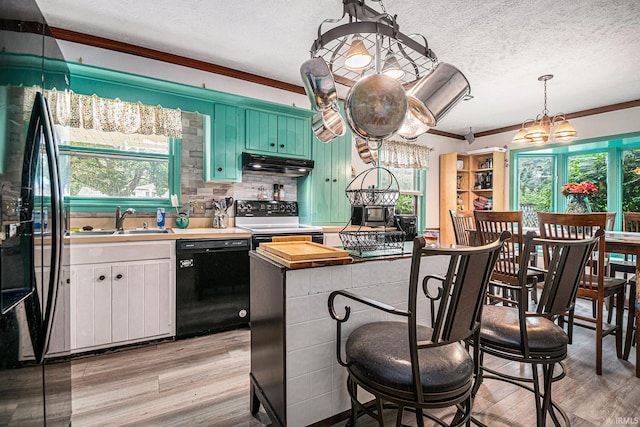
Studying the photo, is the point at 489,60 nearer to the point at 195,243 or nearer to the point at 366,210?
the point at 366,210

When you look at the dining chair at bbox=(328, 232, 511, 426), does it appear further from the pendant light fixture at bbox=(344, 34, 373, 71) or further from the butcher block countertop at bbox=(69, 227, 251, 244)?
the butcher block countertop at bbox=(69, 227, 251, 244)

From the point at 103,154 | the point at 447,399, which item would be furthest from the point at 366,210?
the point at 103,154

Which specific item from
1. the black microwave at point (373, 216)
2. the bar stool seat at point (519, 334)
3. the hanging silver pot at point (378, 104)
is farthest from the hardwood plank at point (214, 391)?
the hanging silver pot at point (378, 104)

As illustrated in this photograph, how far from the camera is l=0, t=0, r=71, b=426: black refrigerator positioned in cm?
91

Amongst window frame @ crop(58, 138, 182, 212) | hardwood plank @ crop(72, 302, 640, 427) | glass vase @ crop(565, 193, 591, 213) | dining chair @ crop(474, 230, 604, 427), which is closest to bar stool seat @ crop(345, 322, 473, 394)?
dining chair @ crop(474, 230, 604, 427)

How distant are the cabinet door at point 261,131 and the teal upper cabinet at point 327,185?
1.74 ft

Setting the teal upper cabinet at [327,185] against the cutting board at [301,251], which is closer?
the cutting board at [301,251]

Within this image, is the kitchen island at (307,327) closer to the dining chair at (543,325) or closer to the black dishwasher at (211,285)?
the dining chair at (543,325)

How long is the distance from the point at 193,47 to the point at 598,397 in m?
4.02

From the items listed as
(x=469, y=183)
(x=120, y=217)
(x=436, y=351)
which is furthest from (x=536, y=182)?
(x=120, y=217)

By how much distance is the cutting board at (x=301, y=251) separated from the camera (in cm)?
134

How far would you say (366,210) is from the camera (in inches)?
60.2

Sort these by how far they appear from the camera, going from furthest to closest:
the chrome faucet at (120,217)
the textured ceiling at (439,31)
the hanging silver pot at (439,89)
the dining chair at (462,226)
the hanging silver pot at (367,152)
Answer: the dining chair at (462,226)
the chrome faucet at (120,217)
the textured ceiling at (439,31)
the hanging silver pot at (367,152)
the hanging silver pot at (439,89)

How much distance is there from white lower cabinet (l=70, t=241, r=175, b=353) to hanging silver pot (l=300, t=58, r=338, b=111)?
6.09 ft
